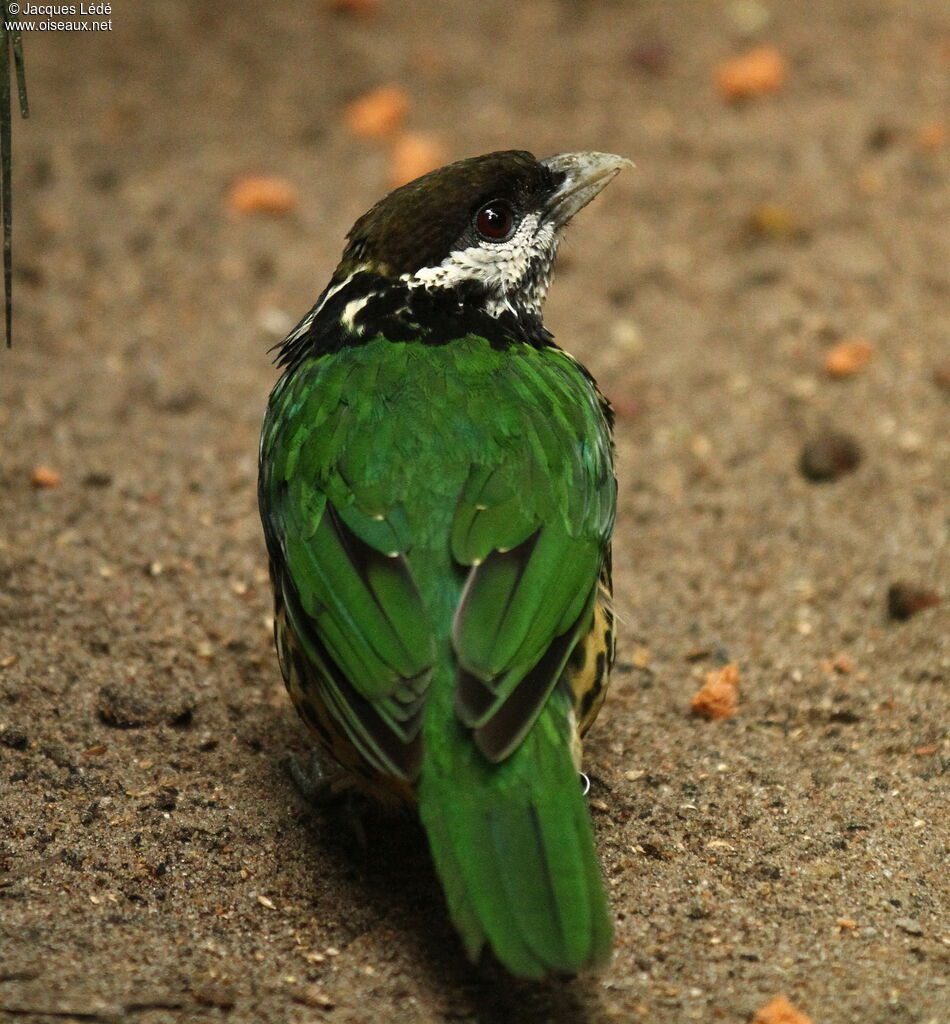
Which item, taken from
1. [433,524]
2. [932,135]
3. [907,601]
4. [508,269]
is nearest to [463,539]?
[433,524]

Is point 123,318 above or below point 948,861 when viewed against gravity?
above

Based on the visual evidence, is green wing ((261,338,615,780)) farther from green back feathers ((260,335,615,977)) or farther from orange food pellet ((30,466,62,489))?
orange food pellet ((30,466,62,489))

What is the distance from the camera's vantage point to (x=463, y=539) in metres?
3.78

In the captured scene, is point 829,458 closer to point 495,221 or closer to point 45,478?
point 495,221

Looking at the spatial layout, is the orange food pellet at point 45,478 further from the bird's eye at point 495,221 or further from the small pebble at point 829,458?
the small pebble at point 829,458

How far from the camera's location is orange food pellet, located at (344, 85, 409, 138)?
8.53m

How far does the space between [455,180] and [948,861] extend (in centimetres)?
255

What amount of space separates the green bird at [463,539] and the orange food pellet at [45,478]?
5.72ft

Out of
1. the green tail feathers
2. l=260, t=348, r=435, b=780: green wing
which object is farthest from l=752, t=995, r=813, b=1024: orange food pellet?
l=260, t=348, r=435, b=780: green wing

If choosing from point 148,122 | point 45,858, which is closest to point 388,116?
point 148,122

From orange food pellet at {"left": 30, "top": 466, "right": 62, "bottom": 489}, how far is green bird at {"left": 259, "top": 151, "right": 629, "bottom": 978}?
5.72 ft

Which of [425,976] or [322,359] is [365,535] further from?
[425,976]

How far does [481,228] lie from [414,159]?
360cm

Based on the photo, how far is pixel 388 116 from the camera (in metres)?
8.52
